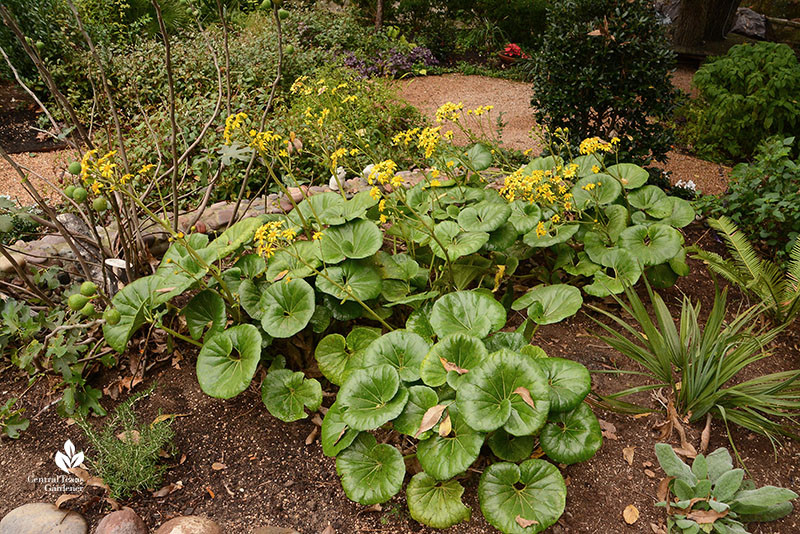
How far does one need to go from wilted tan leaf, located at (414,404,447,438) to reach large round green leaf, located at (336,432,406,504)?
16 cm

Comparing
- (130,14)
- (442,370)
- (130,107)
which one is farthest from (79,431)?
(130,14)

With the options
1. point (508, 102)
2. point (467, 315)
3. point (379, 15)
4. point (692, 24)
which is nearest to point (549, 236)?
point (467, 315)

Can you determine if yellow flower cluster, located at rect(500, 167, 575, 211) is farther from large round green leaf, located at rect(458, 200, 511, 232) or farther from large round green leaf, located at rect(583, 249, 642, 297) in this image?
large round green leaf, located at rect(583, 249, 642, 297)

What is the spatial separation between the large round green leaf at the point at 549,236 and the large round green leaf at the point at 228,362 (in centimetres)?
145

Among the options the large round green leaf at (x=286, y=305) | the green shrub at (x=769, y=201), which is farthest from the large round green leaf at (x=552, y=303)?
the green shrub at (x=769, y=201)

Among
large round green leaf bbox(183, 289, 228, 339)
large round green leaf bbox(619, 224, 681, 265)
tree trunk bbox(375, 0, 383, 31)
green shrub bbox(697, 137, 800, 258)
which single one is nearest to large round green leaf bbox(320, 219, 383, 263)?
large round green leaf bbox(183, 289, 228, 339)

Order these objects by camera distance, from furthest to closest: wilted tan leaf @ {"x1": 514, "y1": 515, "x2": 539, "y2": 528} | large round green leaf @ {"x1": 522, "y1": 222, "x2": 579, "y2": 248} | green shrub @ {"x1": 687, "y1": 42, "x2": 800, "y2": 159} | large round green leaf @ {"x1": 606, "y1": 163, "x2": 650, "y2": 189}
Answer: green shrub @ {"x1": 687, "y1": 42, "x2": 800, "y2": 159}
large round green leaf @ {"x1": 606, "y1": 163, "x2": 650, "y2": 189}
large round green leaf @ {"x1": 522, "y1": 222, "x2": 579, "y2": 248}
wilted tan leaf @ {"x1": 514, "y1": 515, "x2": 539, "y2": 528}

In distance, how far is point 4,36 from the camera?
19.4 ft

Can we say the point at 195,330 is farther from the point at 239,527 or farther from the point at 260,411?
the point at 239,527

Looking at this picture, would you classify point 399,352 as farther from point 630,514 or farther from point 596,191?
point 596,191

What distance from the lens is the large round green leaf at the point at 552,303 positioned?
94.9 inches

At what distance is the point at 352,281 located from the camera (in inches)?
99.3

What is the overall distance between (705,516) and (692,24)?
29.1 ft

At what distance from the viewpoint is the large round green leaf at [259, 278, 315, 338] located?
2.34m
